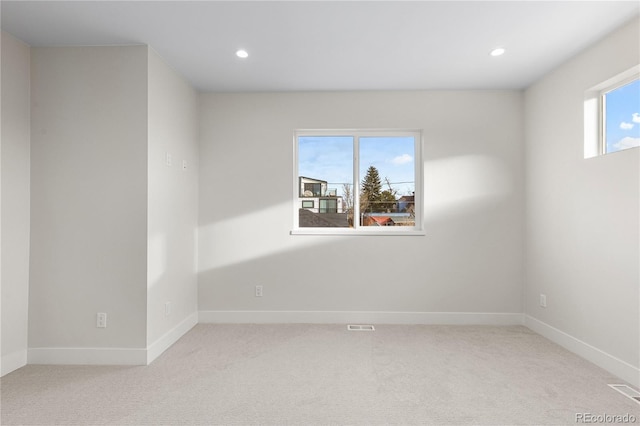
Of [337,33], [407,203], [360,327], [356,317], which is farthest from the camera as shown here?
[407,203]

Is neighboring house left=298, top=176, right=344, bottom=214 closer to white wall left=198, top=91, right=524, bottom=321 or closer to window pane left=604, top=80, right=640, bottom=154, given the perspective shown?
white wall left=198, top=91, right=524, bottom=321

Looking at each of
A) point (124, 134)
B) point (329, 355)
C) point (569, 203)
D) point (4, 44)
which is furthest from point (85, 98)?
point (569, 203)

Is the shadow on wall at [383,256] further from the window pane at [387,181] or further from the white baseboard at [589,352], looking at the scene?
the white baseboard at [589,352]

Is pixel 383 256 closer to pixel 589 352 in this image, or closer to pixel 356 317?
pixel 356 317

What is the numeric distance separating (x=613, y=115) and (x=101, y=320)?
432cm

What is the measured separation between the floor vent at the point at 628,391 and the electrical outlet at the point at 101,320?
146 inches

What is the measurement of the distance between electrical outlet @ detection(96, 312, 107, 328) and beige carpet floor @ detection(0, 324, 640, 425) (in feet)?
1.01

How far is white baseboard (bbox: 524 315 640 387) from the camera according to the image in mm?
2326

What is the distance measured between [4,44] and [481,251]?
4516mm

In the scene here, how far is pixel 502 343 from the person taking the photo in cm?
304

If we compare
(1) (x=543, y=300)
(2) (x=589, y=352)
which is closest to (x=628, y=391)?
(2) (x=589, y=352)

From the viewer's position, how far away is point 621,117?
256 centimetres

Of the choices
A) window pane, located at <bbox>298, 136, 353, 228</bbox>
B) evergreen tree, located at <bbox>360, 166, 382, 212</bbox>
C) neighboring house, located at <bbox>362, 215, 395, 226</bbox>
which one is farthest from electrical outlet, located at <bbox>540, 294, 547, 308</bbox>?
window pane, located at <bbox>298, 136, 353, 228</bbox>

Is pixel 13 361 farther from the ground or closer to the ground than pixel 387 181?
closer to the ground
